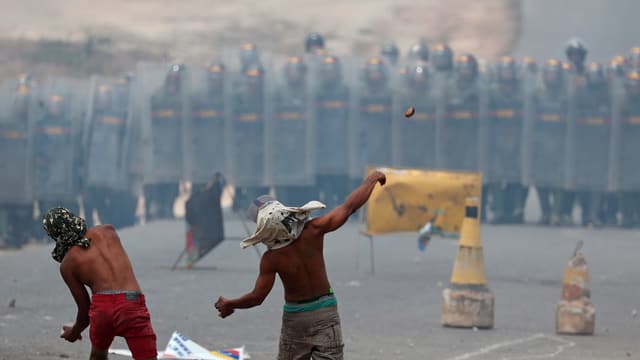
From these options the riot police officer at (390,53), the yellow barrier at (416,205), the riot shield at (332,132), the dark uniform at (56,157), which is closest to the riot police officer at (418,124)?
the riot shield at (332,132)

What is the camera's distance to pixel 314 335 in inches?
267

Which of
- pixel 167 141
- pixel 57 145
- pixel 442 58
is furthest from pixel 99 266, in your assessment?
pixel 442 58

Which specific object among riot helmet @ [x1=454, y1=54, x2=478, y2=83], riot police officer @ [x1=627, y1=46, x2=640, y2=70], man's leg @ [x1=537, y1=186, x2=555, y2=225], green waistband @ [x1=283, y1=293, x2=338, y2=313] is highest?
riot police officer @ [x1=627, y1=46, x2=640, y2=70]

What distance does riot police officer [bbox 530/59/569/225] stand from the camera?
3228 cm

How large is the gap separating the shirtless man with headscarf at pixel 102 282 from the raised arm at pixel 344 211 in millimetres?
947

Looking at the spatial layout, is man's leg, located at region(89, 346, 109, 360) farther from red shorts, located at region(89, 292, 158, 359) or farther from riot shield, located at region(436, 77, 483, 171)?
riot shield, located at region(436, 77, 483, 171)

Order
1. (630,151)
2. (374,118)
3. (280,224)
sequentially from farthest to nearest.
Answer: (374,118) < (630,151) < (280,224)

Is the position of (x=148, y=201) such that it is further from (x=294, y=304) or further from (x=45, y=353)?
(x=294, y=304)

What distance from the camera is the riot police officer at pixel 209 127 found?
33.1 m

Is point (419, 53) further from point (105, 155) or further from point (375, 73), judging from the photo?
point (105, 155)

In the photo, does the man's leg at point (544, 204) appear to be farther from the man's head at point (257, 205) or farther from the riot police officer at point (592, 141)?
the man's head at point (257, 205)

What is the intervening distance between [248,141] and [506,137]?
596 cm

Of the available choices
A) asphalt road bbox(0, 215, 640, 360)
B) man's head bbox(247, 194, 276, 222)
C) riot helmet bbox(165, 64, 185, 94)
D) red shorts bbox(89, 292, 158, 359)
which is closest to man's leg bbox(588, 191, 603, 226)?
asphalt road bbox(0, 215, 640, 360)

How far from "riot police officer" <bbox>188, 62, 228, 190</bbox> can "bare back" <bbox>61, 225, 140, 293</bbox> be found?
1031 inches
